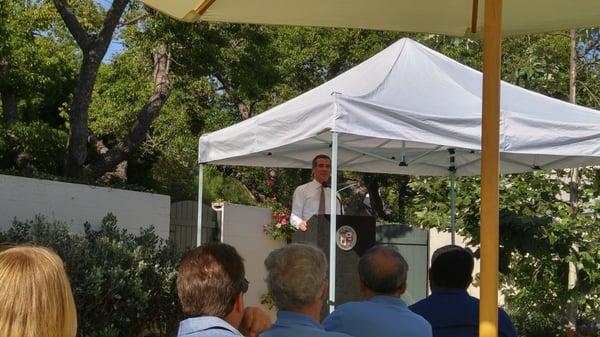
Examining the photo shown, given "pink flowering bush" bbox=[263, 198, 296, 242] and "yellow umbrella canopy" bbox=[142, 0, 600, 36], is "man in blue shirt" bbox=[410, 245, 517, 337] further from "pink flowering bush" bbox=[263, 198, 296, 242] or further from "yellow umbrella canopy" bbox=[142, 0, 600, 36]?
"pink flowering bush" bbox=[263, 198, 296, 242]

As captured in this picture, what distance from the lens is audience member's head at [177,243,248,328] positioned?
7.24 feet

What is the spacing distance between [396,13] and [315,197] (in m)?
2.31

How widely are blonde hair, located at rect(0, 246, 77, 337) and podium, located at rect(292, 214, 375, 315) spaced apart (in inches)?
157

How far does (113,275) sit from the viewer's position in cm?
575

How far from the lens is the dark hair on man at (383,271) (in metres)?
3.04

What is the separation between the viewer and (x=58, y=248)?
18.4ft

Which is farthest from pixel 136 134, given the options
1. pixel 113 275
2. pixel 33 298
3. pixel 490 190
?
pixel 33 298

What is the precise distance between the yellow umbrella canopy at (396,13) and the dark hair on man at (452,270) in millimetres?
1312

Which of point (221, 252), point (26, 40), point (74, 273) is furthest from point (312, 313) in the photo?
point (26, 40)

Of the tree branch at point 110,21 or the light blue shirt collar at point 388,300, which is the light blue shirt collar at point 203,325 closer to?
the light blue shirt collar at point 388,300

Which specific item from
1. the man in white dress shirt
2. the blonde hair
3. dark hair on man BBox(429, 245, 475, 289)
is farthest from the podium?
the blonde hair

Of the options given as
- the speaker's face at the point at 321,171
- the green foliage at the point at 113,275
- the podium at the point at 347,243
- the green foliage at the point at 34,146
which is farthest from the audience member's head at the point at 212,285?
the green foliage at the point at 34,146

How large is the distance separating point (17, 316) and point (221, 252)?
36.2 inches

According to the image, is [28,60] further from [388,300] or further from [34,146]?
[388,300]
